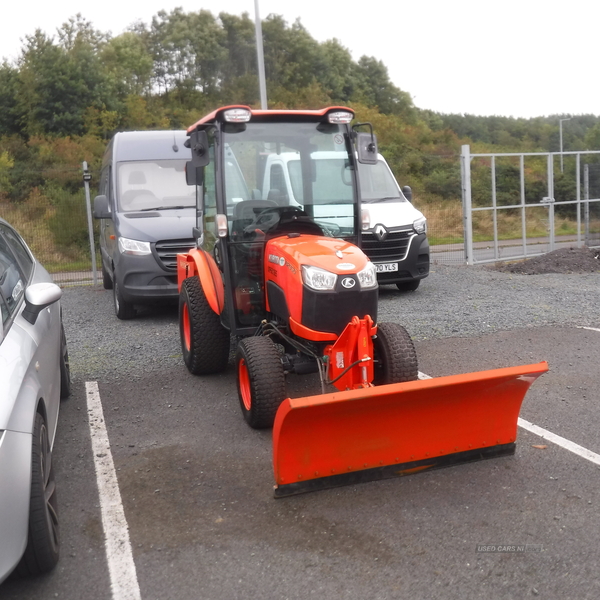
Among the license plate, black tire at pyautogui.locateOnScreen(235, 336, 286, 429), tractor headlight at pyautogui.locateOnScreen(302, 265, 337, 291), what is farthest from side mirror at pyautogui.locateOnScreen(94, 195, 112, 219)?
tractor headlight at pyautogui.locateOnScreen(302, 265, 337, 291)

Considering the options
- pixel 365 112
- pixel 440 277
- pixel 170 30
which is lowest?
pixel 440 277

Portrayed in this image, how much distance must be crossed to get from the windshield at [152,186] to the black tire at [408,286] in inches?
140

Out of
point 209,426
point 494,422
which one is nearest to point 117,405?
point 209,426

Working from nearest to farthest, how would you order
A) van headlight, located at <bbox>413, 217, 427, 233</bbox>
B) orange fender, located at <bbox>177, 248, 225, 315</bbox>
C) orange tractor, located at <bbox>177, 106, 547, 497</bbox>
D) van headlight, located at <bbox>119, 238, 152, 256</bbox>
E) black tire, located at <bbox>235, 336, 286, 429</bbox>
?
1. orange tractor, located at <bbox>177, 106, 547, 497</bbox>
2. black tire, located at <bbox>235, 336, 286, 429</bbox>
3. orange fender, located at <bbox>177, 248, 225, 315</bbox>
4. van headlight, located at <bbox>119, 238, 152, 256</bbox>
5. van headlight, located at <bbox>413, 217, 427, 233</bbox>

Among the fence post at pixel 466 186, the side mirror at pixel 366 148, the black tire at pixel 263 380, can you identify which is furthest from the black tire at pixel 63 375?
the fence post at pixel 466 186

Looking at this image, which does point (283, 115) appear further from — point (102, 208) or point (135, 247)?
point (102, 208)

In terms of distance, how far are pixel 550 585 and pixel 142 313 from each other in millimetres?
8082

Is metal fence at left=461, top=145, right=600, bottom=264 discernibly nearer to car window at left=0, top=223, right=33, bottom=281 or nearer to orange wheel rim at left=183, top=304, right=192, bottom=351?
orange wheel rim at left=183, top=304, right=192, bottom=351

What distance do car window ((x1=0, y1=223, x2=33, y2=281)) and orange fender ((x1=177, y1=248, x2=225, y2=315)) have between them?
4.79ft

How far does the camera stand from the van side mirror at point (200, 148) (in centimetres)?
582

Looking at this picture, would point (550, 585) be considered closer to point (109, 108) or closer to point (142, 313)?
point (142, 313)

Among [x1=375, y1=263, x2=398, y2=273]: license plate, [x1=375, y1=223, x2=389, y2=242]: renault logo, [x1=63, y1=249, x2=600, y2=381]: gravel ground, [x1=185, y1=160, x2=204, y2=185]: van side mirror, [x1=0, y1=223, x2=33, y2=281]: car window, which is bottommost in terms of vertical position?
[x1=63, y1=249, x2=600, y2=381]: gravel ground

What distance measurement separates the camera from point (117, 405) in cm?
596

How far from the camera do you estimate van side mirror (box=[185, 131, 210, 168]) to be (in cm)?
582
